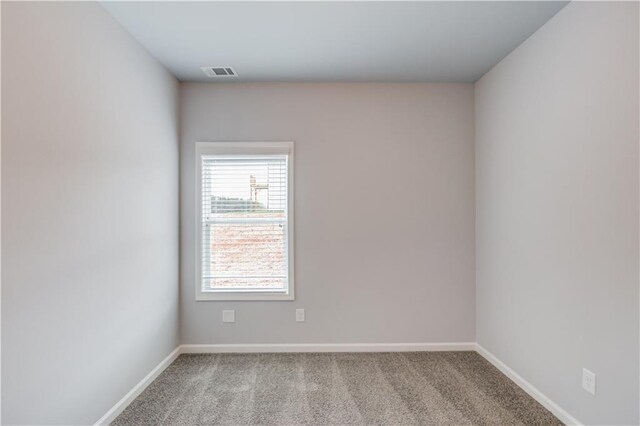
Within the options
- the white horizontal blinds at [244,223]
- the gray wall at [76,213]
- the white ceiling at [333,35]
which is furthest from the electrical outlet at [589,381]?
the gray wall at [76,213]

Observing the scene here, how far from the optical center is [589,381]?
217 centimetres

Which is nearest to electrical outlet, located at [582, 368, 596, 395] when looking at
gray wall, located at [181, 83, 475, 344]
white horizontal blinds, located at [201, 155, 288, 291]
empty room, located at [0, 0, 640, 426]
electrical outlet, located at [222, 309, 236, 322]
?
empty room, located at [0, 0, 640, 426]

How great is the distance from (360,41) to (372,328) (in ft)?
8.84

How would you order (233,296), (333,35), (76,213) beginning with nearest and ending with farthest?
(76,213)
(333,35)
(233,296)

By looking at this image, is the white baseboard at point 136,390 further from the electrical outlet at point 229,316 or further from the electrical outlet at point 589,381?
the electrical outlet at point 589,381

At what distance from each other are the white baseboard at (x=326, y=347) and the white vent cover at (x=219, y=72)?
2.69 meters

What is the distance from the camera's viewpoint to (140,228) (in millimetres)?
2826

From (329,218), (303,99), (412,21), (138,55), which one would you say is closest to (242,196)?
(329,218)

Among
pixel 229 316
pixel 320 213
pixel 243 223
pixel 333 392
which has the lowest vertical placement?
pixel 333 392

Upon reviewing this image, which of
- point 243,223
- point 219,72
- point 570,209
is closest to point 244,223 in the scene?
point 243,223

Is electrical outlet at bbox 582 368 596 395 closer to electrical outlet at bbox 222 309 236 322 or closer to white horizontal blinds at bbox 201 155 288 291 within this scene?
white horizontal blinds at bbox 201 155 288 291

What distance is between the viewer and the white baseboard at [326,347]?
359 cm

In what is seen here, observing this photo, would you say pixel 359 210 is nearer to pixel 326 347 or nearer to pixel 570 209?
pixel 326 347

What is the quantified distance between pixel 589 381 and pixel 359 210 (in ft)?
7.22
